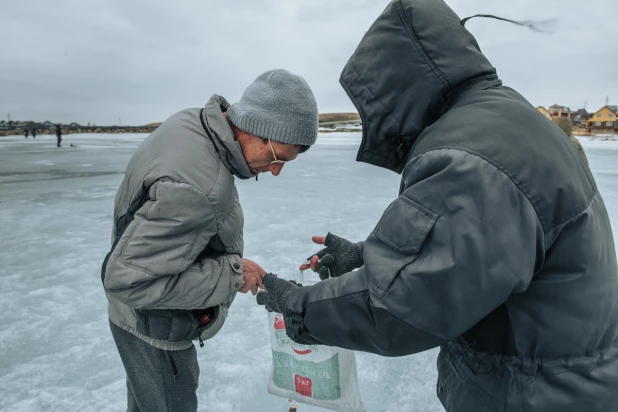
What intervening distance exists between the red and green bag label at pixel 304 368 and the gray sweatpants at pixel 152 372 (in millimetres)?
446

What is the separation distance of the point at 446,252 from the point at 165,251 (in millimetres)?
951

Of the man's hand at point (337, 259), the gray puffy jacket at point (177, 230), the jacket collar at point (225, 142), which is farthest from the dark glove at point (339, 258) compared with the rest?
the jacket collar at point (225, 142)

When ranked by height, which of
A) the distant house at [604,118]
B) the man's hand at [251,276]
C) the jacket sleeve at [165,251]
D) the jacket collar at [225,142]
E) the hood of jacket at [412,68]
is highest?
the distant house at [604,118]

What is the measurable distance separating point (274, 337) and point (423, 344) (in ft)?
3.88

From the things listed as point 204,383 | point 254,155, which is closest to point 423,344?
point 254,155

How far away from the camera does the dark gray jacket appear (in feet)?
3.04

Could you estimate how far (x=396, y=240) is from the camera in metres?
1.00

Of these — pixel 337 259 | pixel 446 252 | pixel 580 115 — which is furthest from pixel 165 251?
pixel 580 115

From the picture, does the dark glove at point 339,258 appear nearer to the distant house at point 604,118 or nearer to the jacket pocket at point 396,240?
the jacket pocket at point 396,240

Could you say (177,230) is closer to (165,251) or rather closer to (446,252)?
(165,251)

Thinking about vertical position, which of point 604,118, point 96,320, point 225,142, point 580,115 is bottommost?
point 96,320

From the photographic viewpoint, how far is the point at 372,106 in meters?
1.24

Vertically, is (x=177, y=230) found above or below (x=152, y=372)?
above

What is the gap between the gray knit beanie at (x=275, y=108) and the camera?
165 cm
